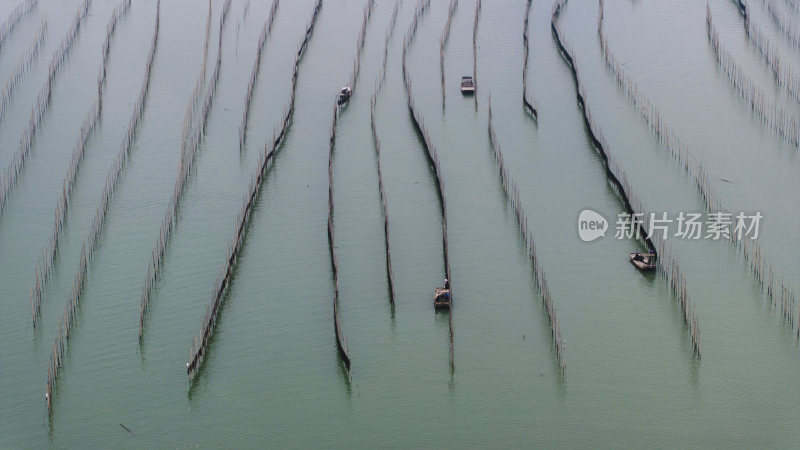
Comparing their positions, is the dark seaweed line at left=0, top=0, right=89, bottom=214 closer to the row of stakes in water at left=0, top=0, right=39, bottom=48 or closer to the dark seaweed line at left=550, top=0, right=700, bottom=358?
the row of stakes in water at left=0, top=0, right=39, bottom=48

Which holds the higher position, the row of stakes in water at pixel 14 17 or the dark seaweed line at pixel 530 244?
the row of stakes in water at pixel 14 17

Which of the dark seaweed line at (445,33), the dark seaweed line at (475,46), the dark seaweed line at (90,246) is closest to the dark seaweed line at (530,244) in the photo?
the dark seaweed line at (475,46)

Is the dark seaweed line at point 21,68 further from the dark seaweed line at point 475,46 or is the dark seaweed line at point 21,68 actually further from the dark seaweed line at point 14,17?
the dark seaweed line at point 475,46

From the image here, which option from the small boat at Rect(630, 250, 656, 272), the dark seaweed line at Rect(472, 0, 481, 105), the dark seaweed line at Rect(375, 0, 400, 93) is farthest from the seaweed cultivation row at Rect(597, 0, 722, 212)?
the dark seaweed line at Rect(375, 0, 400, 93)

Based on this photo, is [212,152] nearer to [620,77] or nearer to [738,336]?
[620,77]

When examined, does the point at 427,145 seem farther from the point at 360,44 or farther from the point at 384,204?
the point at 360,44

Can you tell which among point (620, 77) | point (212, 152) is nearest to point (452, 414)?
point (212, 152)
